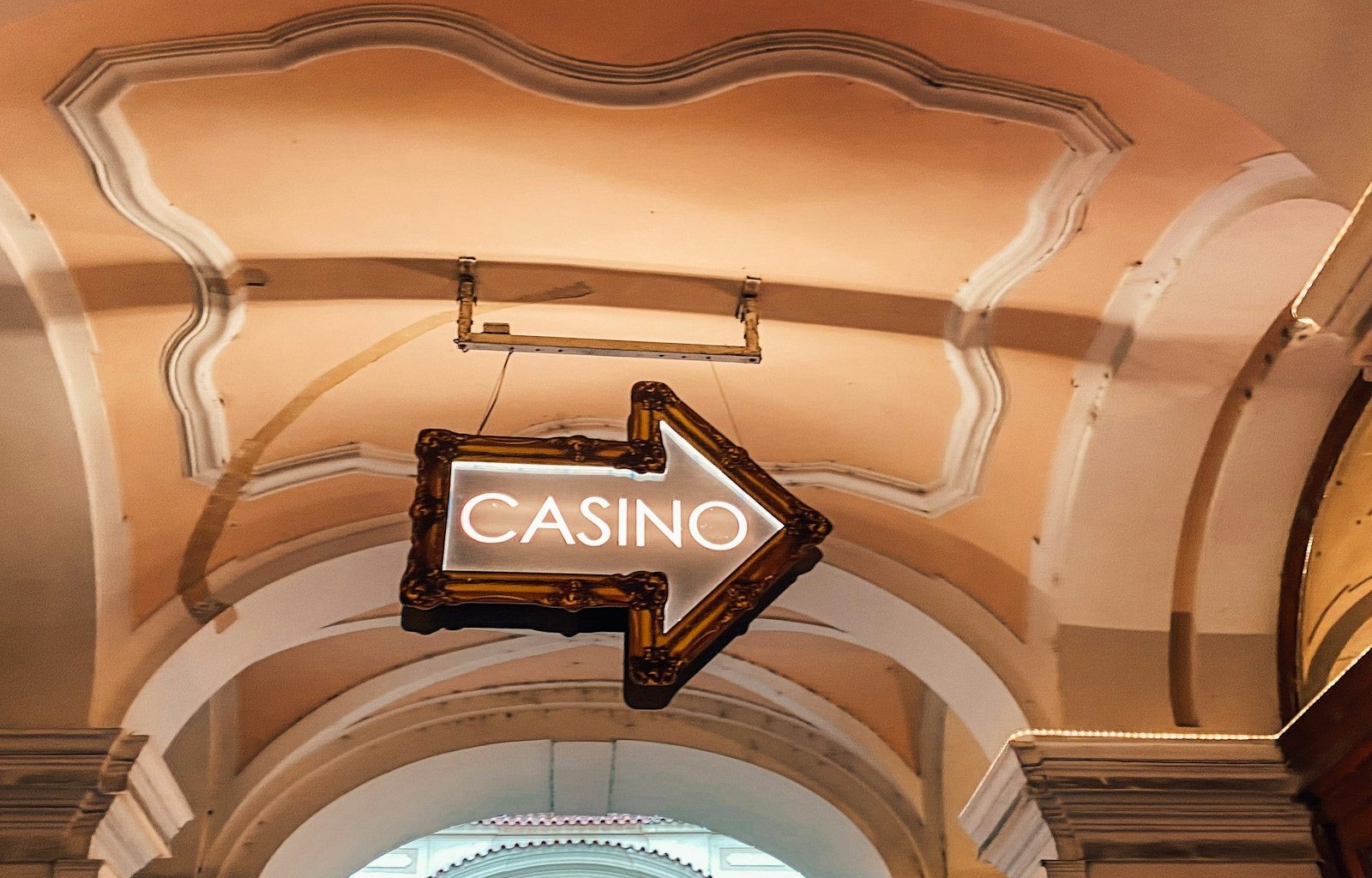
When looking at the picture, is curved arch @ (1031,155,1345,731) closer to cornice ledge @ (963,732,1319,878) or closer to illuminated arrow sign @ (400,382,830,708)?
cornice ledge @ (963,732,1319,878)

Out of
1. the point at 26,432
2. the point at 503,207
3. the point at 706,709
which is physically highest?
the point at 706,709

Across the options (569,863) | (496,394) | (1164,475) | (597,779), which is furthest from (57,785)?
(569,863)

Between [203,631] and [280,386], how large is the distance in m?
0.97

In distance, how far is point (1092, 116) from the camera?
11.9 feet

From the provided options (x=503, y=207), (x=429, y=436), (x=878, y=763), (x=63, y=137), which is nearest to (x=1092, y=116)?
(x=503, y=207)

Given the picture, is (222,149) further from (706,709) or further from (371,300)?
(706,709)

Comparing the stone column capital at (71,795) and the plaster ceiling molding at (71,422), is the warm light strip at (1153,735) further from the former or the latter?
the plaster ceiling molding at (71,422)

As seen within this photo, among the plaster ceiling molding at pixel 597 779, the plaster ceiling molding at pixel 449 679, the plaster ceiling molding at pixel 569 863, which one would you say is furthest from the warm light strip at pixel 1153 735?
the plaster ceiling molding at pixel 569 863

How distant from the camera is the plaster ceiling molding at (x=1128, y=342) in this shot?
3811 millimetres

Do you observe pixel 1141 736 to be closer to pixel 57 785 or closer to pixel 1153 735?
pixel 1153 735

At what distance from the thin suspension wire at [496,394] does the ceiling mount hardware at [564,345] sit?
1.77ft

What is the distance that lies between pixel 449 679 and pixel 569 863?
11.5ft

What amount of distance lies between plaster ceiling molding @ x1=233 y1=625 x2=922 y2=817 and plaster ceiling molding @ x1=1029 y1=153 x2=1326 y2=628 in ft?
8.43

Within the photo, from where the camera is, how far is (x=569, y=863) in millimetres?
10406
